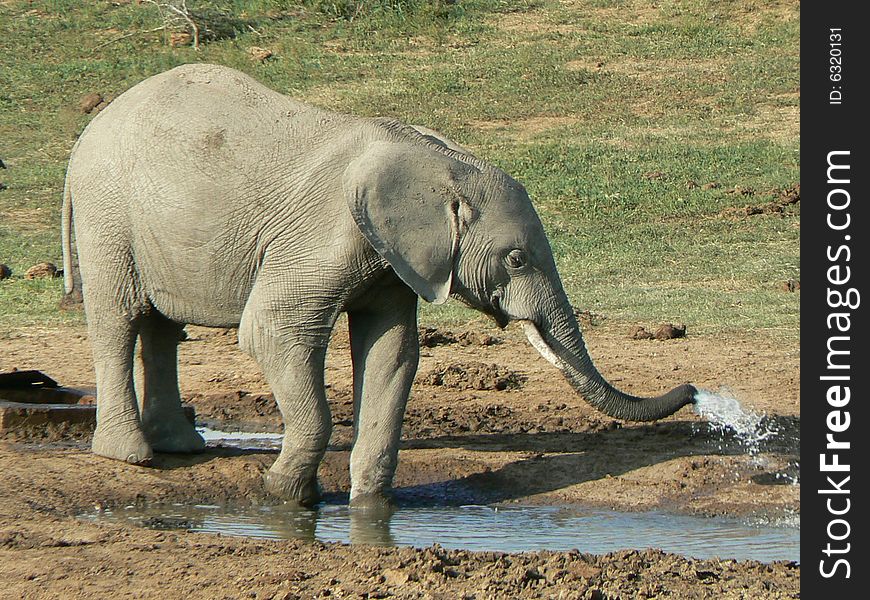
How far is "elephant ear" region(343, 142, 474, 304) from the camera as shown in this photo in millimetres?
7812

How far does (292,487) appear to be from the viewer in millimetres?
8352

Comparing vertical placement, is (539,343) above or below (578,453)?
above

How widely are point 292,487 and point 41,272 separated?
6917 mm

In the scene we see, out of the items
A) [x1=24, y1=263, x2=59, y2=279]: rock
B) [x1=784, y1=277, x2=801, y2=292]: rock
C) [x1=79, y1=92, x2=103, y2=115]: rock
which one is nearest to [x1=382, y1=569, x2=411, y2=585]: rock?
[x1=784, y1=277, x2=801, y2=292]: rock

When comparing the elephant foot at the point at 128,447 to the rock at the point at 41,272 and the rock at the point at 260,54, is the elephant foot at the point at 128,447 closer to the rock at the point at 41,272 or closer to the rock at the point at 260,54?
the rock at the point at 41,272

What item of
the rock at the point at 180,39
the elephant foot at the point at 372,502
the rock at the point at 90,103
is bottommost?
the elephant foot at the point at 372,502

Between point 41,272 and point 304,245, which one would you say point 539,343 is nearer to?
point 304,245

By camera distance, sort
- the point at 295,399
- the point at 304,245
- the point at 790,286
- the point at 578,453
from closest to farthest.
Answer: the point at 304,245 → the point at 295,399 → the point at 578,453 → the point at 790,286

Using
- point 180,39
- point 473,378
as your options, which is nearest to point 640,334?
point 473,378

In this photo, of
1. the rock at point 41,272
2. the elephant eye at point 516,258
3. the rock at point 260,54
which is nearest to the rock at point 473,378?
the elephant eye at point 516,258

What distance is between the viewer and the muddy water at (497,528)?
25.2ft

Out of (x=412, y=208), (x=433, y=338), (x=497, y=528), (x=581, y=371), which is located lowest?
(x=497, y=528)

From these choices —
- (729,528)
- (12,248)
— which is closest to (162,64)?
(12,248)
